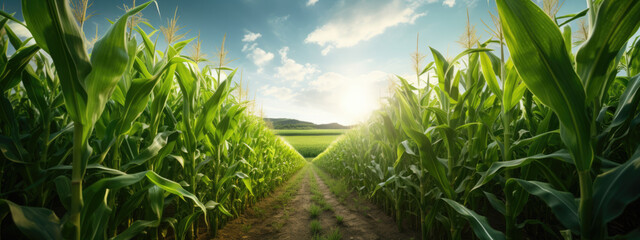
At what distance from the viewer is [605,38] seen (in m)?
0.68

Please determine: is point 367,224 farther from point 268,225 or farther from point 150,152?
point 150,152

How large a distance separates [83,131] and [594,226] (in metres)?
1.93

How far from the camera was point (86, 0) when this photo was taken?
3.52 feet

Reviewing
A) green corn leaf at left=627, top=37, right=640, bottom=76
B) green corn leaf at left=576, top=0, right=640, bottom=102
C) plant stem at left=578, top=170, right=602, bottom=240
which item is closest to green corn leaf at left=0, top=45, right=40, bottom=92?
green corn leaf at left=576, top=0, right=640, bottom=102

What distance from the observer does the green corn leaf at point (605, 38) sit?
25.1 inches

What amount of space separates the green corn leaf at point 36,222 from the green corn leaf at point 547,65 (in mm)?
1734

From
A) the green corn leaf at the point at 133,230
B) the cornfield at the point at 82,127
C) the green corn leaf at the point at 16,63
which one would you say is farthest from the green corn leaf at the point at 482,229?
the green corn leaf at the point at 16,63

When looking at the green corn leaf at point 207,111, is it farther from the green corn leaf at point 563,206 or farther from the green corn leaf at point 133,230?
the green corn leaf at point 563,206

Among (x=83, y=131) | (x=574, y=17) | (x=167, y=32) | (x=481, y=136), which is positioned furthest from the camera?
(x=167, y=32)

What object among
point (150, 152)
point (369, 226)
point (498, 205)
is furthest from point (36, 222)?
point (369, 226)

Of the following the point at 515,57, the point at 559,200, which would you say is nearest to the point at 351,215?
the point at 559,200

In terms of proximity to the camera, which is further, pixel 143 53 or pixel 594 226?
pixel 143 53

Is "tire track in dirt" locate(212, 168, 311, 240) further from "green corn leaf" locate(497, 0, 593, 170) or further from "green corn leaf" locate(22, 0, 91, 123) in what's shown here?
"green corn leaf" locate(497, 0, 593, 170)

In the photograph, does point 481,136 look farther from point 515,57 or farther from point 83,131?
point 83,131
